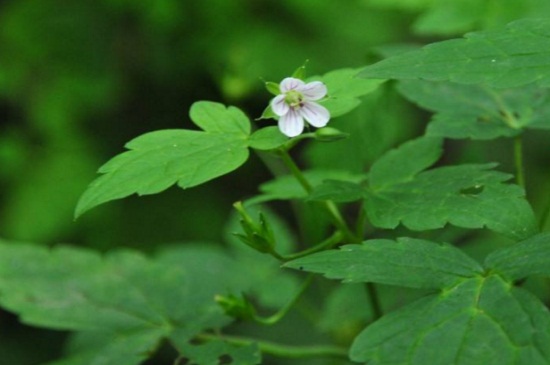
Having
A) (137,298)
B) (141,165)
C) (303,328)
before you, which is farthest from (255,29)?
(141,165)

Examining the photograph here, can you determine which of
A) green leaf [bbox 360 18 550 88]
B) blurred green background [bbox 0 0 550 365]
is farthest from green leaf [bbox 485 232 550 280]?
blurred green background [bbox 0 0 550 365]

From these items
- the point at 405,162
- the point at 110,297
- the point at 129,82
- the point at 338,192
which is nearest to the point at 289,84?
the point at 338,192

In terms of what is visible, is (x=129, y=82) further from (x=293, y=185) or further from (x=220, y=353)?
(x=220, y=353)

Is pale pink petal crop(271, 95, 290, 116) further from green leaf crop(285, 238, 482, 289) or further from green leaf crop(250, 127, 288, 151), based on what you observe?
green leaf crop(285, 238, 482, 289)

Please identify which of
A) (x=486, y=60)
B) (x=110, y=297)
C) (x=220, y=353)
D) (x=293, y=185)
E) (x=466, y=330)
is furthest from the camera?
(x=110, y=297)

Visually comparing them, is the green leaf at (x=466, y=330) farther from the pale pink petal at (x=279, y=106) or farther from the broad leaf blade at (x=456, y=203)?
the pale pink petal at (x=279, y=106)

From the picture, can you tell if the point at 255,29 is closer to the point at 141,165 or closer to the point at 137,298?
the point at 137,298
